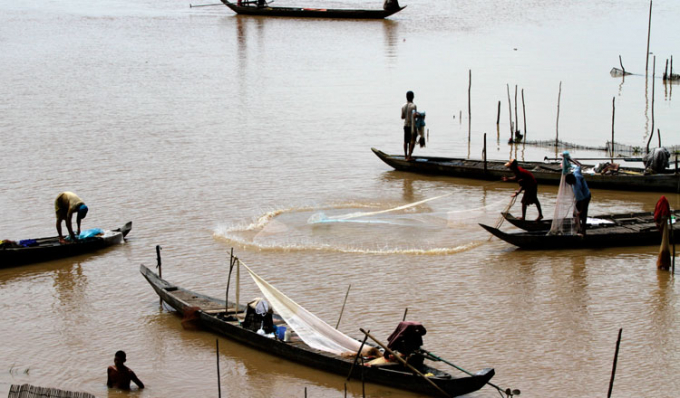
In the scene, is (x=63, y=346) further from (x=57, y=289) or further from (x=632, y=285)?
(x=632, y=285)

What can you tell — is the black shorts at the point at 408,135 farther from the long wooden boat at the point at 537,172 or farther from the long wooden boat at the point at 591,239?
the long wooden boat at the point at 591,239

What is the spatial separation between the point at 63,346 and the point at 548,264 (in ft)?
21.5

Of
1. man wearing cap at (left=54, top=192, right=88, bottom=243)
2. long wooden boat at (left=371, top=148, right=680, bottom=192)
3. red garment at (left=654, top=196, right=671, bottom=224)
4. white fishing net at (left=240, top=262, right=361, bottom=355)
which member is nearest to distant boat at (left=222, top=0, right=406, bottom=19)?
long wooden boat at (left=371, top=148, right=680, bottom=192)

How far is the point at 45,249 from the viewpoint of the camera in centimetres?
1166

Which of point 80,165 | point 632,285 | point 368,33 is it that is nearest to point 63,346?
point 632,285

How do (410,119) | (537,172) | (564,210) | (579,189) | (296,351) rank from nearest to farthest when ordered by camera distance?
(296,351), (579,189), (564,210), (537,172), (410,119)

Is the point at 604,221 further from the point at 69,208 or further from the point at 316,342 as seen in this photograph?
the point at 69,208

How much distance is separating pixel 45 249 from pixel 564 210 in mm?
7316

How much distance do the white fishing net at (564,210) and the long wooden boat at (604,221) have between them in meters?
0.21

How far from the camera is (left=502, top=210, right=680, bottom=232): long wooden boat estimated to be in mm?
12273

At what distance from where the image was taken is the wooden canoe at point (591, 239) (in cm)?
1184

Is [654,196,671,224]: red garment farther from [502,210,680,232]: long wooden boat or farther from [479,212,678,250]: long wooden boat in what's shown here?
[502,210,680,232]: long wooden boat

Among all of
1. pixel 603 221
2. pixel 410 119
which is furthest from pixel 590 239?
pixel 410 119

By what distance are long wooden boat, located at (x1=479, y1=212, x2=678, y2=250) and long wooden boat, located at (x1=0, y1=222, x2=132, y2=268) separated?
5853 millimetres
